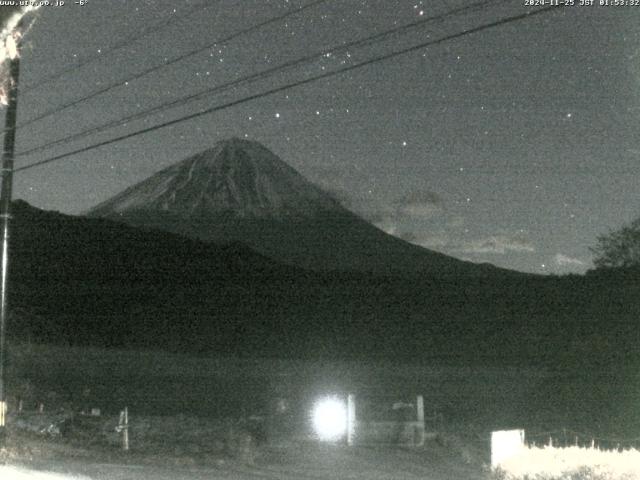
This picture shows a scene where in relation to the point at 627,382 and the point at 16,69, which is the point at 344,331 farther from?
the point at 16,69

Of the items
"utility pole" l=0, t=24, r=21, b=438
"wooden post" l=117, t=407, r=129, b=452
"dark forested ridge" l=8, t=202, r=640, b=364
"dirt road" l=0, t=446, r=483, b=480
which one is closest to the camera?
"dirt road" l=0, t=446, r=483, b=480

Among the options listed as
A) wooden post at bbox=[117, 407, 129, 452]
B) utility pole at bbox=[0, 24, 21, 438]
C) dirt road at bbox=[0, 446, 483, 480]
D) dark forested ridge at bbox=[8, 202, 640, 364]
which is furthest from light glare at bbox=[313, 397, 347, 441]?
dark forested ridge at bbox=[8, 202, 640, 364]

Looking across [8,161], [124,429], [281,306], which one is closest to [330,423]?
[124,429]

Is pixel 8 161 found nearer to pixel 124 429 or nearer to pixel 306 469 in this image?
pixel 124 429

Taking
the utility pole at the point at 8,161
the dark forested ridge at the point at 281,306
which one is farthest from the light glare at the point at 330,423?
the dark forested ridge at the point at 281,306

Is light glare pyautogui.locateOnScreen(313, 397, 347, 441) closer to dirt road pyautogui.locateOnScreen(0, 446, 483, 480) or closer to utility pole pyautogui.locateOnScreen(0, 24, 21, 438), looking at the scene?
dirt road pyautogui.locateOnScreen(0, 446, 483, 480)

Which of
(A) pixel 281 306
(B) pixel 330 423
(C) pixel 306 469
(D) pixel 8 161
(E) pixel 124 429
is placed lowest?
(C) pixel 306 469

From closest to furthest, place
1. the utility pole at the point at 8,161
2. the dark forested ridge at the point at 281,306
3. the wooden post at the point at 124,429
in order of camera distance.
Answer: the utility pole at the point at 8,161
the wooden post at the point at 124,429
the dark forested ridge at the point at 281,306

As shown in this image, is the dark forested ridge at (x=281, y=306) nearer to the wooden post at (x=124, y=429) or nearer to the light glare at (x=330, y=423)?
the light glare at (x=330, y=423)

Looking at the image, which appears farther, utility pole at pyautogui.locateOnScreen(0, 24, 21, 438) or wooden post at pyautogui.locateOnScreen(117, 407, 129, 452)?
wooden post at pyautogui.locateOnScreen(117, 407, 129, 452)

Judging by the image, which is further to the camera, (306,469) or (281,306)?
(281,306)

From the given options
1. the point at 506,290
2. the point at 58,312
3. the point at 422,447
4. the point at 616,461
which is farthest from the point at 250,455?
the point at 506,290
